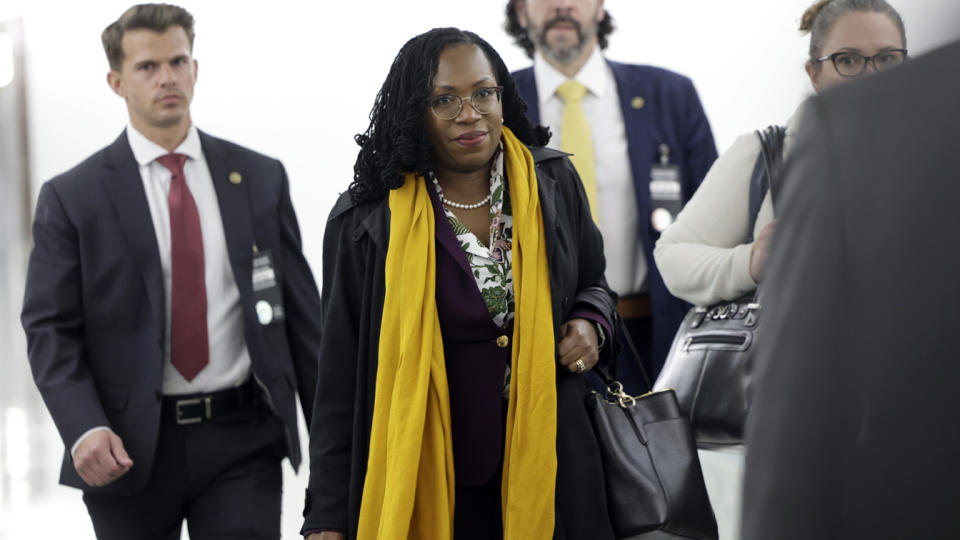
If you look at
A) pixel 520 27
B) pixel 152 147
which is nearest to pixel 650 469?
pixel 152 147

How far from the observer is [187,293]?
3242 millimetres

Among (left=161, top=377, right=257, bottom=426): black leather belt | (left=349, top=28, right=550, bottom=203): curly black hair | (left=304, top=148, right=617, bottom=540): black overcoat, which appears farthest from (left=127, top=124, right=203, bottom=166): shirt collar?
(left=304, top=148, right=617, bottom=540): black overcoat

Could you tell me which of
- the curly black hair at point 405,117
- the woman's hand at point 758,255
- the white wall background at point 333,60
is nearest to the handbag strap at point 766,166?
the woman's hand at point 758,255

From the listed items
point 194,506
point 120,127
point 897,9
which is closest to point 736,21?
point 897,9

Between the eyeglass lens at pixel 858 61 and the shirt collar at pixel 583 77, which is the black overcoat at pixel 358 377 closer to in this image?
the eyeglass lens at pixel 858 61

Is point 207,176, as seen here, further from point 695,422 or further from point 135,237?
point 695,422

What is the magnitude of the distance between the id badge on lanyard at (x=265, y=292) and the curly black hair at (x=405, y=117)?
838mm

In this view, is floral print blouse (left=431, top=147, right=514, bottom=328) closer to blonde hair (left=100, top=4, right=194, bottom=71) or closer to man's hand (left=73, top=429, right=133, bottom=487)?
man's hand (left=73, top=429, right=133, bottom=487)

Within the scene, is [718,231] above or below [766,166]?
below

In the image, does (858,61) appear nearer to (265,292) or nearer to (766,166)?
(766,166)

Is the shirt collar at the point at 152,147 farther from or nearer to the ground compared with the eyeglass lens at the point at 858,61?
nearer to the ground

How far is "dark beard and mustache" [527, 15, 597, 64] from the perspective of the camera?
4102 mm

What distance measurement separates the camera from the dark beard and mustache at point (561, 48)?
13.5ft

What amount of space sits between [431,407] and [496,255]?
1.22 feet
